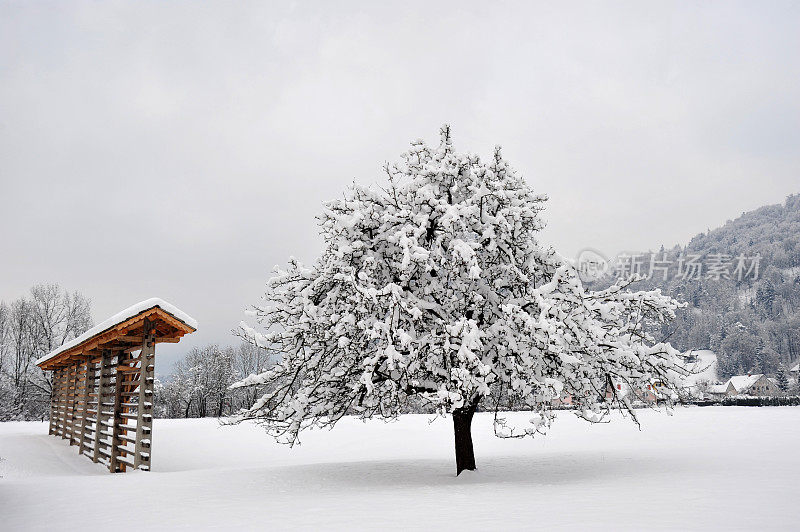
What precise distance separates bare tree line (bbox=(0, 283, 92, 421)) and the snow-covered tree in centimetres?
3994

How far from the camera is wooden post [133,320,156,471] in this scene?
13469 millimetres

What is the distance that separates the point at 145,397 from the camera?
44.3ft

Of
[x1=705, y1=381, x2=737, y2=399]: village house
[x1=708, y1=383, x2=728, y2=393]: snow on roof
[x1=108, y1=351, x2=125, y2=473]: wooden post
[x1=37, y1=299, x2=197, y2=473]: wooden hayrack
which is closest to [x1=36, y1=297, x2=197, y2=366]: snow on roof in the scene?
[x1=37, y1=299, x2=197, y2=473]: wooden hayrack

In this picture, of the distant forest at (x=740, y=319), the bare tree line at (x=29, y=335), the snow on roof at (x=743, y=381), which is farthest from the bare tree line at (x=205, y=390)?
the snow on roof at (x=743, y=381)

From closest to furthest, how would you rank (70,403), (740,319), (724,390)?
(70,403) → (724,390) → (740,319)

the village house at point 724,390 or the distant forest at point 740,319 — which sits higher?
the distant forest at point 740,319

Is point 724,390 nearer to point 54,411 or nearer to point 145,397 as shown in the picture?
point 54,411

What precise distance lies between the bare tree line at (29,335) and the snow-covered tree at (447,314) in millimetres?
39942

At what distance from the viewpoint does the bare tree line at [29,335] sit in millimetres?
45844

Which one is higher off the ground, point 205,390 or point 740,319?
point 740,319

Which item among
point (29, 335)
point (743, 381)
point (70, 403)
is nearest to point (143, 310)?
point (70, 403)

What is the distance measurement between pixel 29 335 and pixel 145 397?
40.4 meters

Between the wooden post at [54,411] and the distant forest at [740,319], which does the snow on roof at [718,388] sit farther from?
the wooden post at [54,411]

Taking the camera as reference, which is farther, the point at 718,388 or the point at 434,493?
the point at 718,388
